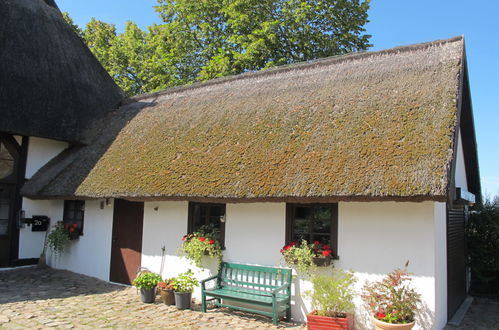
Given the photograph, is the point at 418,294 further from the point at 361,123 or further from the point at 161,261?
the point at 161,261

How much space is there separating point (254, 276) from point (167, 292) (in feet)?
5.66

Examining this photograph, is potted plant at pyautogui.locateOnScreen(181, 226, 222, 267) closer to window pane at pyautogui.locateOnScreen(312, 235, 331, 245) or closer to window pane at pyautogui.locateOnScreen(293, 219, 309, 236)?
window pane at pyautogui.locateOnScreen(293, 219, 309, 236)

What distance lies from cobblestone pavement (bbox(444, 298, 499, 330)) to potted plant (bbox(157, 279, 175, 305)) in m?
4.84

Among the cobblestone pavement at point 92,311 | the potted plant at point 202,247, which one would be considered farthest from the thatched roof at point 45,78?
the potted plant at point 202,247

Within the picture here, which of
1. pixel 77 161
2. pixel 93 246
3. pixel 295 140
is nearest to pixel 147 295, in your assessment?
pixel 93 246

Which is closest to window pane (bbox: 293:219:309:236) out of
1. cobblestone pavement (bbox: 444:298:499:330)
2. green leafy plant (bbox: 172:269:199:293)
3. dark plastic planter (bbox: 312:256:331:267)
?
dark plastic planter (bbox: 312:256:331:267)

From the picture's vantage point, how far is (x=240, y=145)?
8492mm

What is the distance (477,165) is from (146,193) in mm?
7863

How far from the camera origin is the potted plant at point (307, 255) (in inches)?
262

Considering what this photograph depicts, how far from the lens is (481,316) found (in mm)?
7887

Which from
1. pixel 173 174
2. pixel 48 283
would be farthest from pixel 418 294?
pixel 48 283

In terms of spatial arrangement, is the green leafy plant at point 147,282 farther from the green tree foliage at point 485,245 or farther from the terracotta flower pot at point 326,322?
the green tree foliage at point 485,245

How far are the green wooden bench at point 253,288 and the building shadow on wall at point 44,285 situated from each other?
9.12 feet

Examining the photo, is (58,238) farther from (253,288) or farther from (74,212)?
(253,288)
